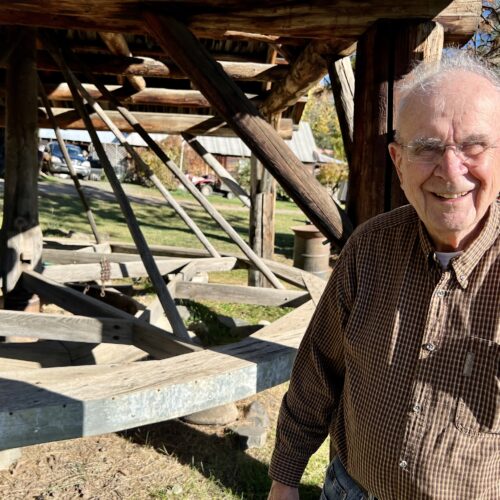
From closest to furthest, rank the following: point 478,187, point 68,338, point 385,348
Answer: point 478,187, point 385,348, point 68,338

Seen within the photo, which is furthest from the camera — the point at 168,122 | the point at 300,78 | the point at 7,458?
the point at 168,122

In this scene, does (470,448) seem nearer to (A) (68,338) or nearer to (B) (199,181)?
(A) (68,338)

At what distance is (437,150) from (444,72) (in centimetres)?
21

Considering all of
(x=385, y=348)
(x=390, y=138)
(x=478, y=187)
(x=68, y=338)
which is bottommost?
(x=68, y=338)

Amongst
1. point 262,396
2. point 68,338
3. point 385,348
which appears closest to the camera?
point 385,348

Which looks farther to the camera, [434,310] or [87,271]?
[87,271]

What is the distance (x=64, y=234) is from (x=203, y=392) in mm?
9555

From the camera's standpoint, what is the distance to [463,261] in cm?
141

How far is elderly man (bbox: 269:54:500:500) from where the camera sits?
1.36 metres

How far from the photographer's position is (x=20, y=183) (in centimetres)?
457

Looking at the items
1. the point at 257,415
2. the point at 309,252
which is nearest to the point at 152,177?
the point at 257,415

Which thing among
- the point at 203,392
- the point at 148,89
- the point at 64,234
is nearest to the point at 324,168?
the point at 64,234

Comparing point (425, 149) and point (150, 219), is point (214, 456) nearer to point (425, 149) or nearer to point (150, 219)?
point (425, 149)

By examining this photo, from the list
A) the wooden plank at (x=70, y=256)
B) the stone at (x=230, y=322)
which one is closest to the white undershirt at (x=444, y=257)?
the stone at (x=230, y=322)
